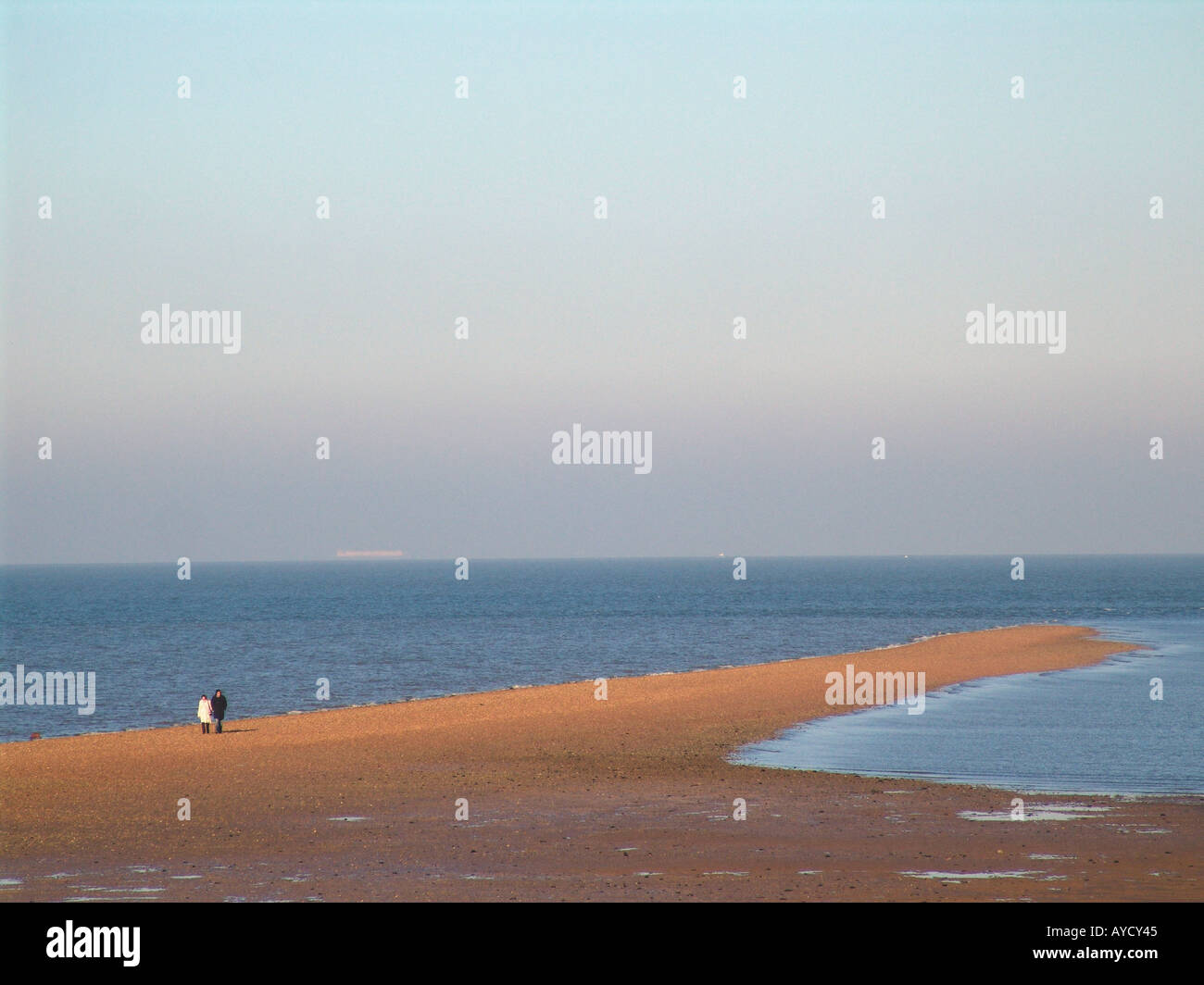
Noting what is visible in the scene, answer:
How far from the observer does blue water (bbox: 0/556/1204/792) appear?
98.6 feet

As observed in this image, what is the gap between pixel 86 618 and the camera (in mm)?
115688

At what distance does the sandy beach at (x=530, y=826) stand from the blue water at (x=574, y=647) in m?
3.86

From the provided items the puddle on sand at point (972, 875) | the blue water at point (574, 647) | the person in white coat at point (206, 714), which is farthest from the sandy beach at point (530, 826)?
the blue water at point (574, 647)

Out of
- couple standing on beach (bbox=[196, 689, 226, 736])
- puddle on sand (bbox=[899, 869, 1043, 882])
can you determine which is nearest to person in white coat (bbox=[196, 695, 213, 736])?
couple standing on beach (bbox=[196, 689, 226, 736])

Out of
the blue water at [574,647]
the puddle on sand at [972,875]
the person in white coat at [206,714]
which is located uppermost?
the puddle on sand at [972,875]

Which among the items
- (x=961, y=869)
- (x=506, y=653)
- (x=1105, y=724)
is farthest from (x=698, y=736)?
(x=506, y=653)

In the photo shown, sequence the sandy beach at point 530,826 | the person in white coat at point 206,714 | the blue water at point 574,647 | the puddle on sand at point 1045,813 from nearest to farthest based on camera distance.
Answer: the sandy beach at point 530,826 → the puddle on sand at point 1045,813 → the blue water at point 574,647 → the person in white coat at point 206,714

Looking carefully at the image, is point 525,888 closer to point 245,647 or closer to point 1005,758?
point 1005,758

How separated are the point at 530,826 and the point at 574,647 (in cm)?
5914

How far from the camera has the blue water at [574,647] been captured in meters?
30.1

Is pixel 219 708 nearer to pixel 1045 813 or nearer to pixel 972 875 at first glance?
pixel 1045 813

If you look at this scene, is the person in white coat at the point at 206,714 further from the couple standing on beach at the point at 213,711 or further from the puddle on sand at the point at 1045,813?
the puddle on sand at the point at 1045,813

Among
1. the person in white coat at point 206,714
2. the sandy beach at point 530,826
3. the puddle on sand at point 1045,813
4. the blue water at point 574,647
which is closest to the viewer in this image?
the sandy beach at point 530,826
